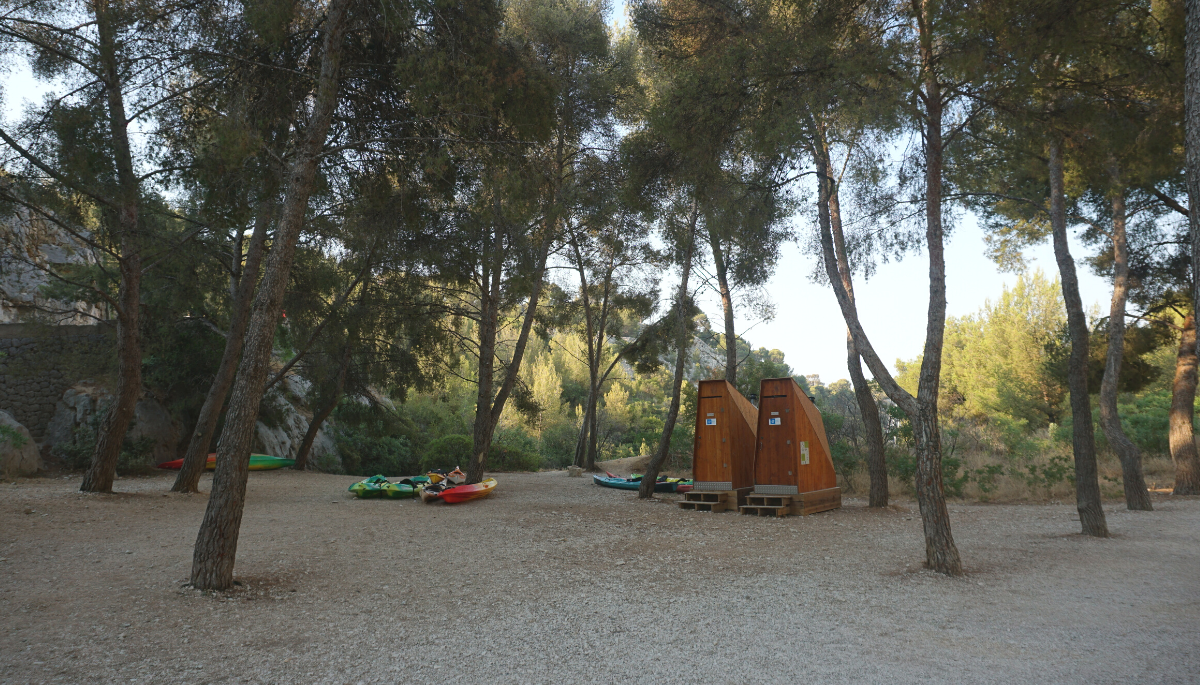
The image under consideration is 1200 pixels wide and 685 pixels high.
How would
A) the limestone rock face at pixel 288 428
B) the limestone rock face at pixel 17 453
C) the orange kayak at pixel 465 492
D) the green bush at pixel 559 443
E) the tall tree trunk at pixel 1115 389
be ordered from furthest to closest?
the green bush at pixel 559 443 < the limestone rock face at pixel 288 428 < the limestone rock face at pixel 17 453 < the orange kayak at pixel 465 492 < the tall tree trunk at pixel 1115 389

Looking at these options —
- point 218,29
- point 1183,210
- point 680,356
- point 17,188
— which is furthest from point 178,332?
point 1183,210

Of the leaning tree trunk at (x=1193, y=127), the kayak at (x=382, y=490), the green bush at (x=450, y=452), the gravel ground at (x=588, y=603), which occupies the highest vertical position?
the leaning tree trunk at (x=1193, y=127)

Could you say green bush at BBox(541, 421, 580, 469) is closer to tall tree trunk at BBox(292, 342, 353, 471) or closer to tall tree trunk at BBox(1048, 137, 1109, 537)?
tall tree trunk at BBox(292, 342, 353, 471)

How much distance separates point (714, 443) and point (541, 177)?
491cm

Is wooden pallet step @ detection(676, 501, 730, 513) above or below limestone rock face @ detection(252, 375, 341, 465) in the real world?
below

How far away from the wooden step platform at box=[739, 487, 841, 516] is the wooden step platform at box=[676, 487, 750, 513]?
0.29m

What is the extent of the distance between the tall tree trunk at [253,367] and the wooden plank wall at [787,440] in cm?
614

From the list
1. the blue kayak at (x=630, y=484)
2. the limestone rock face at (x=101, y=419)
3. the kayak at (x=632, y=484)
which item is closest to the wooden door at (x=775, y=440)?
the kayak at (x=632, y=484)

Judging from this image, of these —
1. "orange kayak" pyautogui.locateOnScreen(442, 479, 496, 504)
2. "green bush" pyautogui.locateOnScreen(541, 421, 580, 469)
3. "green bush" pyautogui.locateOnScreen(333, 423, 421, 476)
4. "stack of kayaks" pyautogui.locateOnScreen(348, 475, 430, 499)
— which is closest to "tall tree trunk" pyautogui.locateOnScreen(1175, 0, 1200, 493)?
"orange kayak" pyautogui.locateOnScreen(442, 479, 496, 504)

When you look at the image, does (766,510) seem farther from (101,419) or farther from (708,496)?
(101,419)

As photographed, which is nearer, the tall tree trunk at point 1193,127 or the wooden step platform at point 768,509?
the tall tree trunk at point 1193,127

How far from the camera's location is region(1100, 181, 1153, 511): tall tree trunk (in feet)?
26.2

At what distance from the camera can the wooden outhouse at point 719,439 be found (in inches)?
350

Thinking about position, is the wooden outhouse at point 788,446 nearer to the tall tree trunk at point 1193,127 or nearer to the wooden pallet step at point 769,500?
the wooden pallet step at point 769,500
